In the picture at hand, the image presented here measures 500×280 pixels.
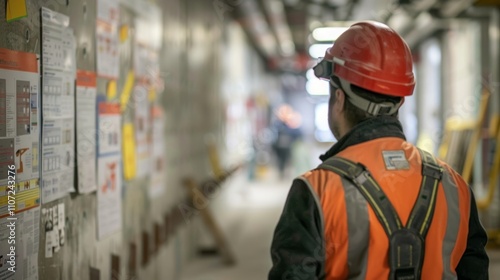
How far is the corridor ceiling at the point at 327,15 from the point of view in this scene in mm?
7703

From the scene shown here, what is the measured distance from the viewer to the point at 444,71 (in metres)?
11.4

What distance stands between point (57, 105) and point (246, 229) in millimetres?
6353

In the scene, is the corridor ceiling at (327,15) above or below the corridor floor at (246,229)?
above

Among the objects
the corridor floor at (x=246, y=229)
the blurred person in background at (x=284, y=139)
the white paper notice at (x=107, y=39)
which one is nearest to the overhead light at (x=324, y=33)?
the corridor floor at (x=246, y=229)

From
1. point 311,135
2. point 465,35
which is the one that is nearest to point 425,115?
point 465,35

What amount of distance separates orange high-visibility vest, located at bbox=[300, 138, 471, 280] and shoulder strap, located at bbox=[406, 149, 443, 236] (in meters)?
0.01

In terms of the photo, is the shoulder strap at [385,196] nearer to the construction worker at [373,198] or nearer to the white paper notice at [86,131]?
the construction worker at [373,198]

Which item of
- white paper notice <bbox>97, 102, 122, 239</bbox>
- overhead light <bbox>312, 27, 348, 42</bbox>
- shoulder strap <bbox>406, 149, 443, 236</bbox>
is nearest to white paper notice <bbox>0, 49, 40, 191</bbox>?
white paper notice <bbox>97, 102, 122, 239</bbox>

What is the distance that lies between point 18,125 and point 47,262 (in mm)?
553

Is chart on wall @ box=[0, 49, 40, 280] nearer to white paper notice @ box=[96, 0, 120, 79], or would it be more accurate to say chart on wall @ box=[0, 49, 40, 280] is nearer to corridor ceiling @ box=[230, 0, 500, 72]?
white paper notice @ box=[96, 0, 120, 79]

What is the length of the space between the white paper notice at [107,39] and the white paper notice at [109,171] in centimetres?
16

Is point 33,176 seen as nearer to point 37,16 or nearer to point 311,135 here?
point 37,16

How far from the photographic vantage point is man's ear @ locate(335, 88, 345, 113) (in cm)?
190

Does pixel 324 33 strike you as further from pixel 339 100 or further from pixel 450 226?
pixel 450 226
